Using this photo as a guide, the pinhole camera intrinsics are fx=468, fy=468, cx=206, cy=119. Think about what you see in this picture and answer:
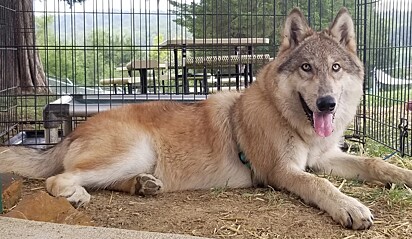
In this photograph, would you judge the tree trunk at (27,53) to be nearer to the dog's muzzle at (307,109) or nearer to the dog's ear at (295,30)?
the dog's ear at (295,30)

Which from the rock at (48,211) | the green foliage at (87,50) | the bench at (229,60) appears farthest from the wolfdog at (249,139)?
the bench at (229,60)

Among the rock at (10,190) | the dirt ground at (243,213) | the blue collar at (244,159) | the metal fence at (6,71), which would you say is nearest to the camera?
the dirt ground at (243,213)

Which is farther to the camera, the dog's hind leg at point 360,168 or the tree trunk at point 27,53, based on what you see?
the tree trunk at point 27,53

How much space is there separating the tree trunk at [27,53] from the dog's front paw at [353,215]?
155 inches

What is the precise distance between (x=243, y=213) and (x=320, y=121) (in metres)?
0.82

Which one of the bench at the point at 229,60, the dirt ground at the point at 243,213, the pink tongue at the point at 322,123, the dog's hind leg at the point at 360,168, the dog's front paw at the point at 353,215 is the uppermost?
the bench at the point at 229,60

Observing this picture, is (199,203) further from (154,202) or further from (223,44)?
(223,44)

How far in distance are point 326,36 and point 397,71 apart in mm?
2406

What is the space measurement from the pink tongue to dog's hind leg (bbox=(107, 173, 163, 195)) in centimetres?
108

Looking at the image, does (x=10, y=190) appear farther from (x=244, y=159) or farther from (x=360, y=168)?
(x=360, y=168)

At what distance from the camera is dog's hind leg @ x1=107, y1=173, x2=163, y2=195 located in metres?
3.03

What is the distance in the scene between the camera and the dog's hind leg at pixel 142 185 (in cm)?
303

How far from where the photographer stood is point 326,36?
3244mm

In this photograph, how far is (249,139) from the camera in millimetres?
3256
